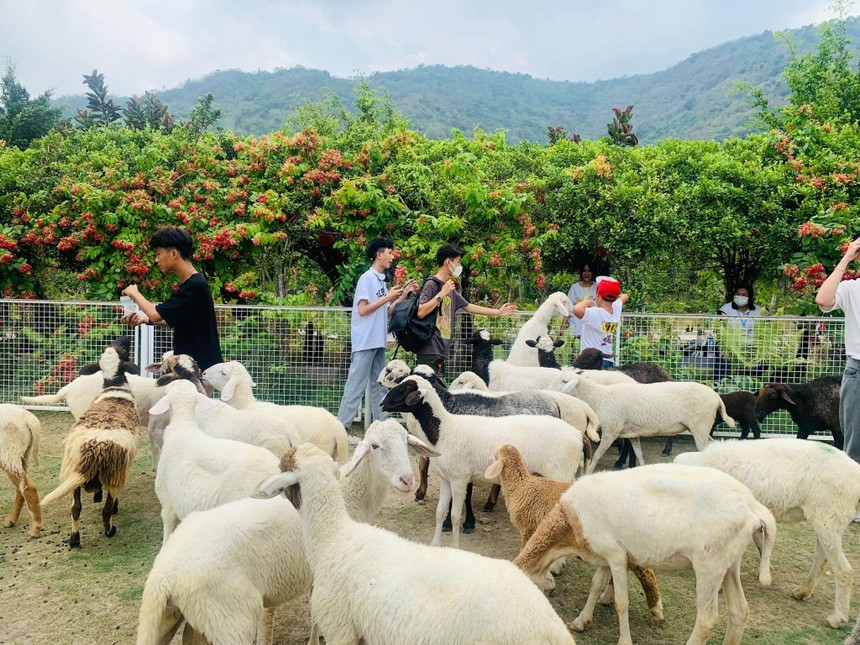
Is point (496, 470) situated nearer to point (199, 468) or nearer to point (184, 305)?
point (199, 468)

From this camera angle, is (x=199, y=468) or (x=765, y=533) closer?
(x=765, y=533)

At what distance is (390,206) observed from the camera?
32.4 feet

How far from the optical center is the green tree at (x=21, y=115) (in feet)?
81.6

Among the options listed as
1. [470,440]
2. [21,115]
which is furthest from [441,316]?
[21,115]

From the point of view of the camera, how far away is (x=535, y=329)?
834 cm

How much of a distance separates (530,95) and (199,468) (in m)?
112

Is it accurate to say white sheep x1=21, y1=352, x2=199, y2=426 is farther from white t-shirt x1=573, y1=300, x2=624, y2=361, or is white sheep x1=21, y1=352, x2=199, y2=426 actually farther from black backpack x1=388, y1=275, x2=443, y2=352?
white t-shirt x1=573, y1=300, x2=624, y2=361

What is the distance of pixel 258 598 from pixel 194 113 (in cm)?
1393

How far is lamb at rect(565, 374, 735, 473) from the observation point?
6.88m

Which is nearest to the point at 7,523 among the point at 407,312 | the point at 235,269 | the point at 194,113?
the point at 407,312

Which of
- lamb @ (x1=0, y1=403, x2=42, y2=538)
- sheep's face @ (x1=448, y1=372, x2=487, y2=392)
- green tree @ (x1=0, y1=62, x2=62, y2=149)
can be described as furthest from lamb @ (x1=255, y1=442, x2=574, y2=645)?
green tree @ (x1=0, y1=62, x2=62, y2=149)

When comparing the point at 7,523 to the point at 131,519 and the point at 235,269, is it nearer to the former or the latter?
the point at 131,519

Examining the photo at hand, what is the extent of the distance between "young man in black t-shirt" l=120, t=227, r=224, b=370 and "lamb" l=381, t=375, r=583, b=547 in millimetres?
1534

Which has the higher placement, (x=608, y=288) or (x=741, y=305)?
(x=608, y=288)
